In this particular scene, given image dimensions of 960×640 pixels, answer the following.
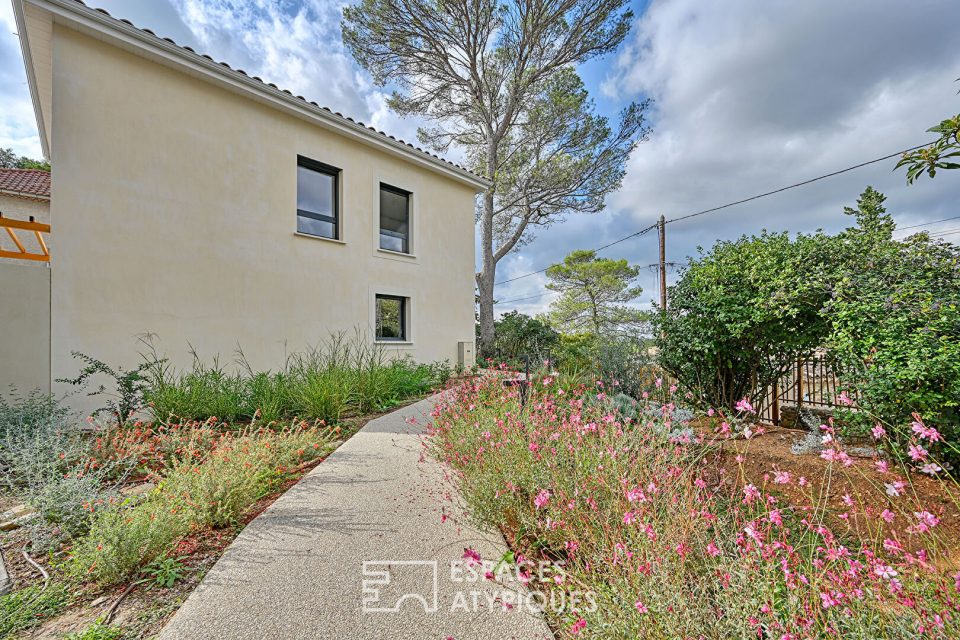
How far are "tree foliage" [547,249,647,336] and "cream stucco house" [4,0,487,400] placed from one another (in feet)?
39.8

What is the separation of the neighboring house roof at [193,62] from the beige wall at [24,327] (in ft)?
9.49

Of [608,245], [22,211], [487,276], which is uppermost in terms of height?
[608,245]

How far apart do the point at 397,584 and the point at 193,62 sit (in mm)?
7004

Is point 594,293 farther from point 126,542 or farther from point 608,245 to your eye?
point 126,542

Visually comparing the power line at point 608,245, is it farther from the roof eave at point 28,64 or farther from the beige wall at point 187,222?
the roof eave at point 28,64

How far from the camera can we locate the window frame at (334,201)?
658 cm

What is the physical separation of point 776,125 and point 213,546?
10289mm

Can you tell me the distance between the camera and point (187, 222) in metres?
5.32

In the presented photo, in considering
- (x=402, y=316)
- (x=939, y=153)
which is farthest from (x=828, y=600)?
(x=402, y=316)

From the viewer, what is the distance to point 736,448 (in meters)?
3.46

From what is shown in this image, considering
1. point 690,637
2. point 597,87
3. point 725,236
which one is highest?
point 597,87

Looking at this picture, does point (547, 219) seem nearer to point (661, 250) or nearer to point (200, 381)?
point (661, 250)

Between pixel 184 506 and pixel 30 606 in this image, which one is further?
pixel 184 506

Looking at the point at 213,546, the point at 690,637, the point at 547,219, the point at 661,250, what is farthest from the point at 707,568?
the point at 661,250
